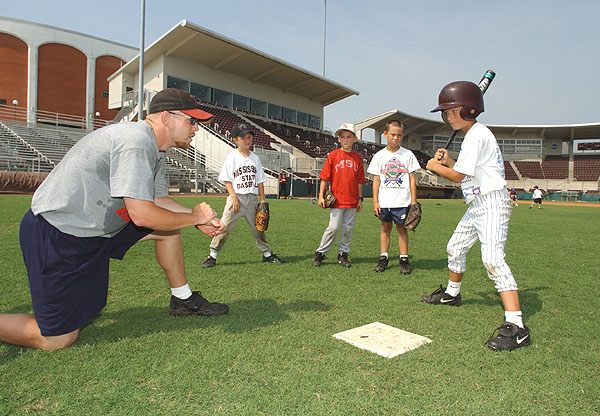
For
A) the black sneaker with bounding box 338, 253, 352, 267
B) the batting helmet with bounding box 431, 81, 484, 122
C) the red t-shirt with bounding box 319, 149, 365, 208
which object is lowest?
the black sneaker with bounding box 338, 253, 352, 267

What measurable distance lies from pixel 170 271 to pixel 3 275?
2423mm

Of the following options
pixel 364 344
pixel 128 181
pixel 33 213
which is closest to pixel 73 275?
pixel 33 213

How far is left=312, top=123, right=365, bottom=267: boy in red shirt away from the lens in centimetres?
593

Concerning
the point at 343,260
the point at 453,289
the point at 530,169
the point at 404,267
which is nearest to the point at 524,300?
the point at 453,289

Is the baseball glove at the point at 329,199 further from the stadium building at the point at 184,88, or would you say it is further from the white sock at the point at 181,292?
the stadium building at the point at 184,88

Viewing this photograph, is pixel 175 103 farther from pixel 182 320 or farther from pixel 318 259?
pixel 318 259

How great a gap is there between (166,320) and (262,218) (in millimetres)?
2578

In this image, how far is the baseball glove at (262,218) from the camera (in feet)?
18.8

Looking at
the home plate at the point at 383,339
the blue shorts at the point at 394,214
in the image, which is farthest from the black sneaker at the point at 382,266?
the home plate at the point at 383,339

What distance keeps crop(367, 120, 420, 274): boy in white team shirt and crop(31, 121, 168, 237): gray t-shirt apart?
11.4ft

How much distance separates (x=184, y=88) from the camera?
37094mm

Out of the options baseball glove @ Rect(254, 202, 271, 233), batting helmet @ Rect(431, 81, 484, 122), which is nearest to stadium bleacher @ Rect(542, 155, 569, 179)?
baseball glove @ Rect(254, 202, 271, 233)

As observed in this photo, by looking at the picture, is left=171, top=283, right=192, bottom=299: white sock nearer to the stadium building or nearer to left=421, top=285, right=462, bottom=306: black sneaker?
left=421, top=285, right=462, bottom=306: black sneaker

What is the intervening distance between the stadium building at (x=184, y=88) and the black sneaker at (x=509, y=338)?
27041 millimetres
